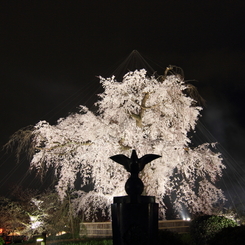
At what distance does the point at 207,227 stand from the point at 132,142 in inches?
176

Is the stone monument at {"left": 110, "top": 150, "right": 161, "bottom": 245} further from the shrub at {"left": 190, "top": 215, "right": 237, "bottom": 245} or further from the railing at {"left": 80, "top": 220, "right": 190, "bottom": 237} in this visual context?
the railing at {"left": 80, "top": 220, "right": 190, "bottom": 237}

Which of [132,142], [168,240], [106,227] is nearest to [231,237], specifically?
[168,240]

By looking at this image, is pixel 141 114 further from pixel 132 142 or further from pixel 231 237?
pixel 231 237

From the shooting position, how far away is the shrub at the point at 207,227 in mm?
10641

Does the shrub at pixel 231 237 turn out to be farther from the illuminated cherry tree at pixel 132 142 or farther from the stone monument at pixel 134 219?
the illuminated cherry tree at pixel 132 142

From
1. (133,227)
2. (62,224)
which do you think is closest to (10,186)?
(62,224)

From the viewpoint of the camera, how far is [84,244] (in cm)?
1299

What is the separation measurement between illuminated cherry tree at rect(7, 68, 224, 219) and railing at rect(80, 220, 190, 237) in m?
2.35

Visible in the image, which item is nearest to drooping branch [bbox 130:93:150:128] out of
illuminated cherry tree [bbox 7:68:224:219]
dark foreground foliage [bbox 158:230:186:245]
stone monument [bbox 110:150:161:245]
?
illuminated cherry tree [bbox 7:68:224:219]

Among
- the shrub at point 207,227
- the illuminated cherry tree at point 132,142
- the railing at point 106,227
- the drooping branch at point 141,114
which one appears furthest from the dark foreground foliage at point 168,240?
the railing at point 106,227

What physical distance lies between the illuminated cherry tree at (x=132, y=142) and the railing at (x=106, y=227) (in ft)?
7.70

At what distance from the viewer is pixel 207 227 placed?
10.8m

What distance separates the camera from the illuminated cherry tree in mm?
12336

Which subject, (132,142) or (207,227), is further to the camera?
(132,142)
